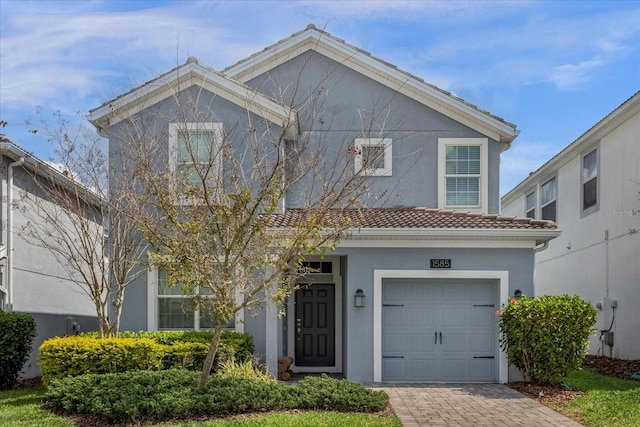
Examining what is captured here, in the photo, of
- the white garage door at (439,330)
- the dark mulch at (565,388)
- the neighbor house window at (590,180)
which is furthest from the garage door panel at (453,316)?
the neighbor house window at (590,180)

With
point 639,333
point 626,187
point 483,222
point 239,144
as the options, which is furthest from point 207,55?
point 639,333

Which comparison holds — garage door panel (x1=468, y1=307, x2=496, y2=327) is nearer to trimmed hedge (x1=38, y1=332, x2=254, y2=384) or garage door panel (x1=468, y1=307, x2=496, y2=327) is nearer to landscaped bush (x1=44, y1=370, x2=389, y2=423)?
landscaped bush (x1=44, y1=370, x2=389, y2=423)

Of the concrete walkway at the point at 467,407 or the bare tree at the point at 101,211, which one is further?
the bare tree at the point at 101,211

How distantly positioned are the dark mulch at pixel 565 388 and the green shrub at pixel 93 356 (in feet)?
23.6

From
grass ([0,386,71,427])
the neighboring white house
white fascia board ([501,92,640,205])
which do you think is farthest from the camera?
the neighboring white house

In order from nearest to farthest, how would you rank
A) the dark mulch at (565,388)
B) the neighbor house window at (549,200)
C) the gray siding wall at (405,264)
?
the dark mulch at (565,388) → the gray siding wall at (405,264) → the neighbor house window at (549,200)

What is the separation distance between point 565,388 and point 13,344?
11005 millimetres

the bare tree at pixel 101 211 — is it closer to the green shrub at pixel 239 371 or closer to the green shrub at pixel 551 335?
the green shrub at pixel 239 371

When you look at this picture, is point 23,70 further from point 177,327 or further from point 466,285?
point 466,285

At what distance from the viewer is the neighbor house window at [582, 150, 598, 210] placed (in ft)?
63.3

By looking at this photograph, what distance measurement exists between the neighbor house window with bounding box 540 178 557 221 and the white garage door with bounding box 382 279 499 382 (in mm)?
9204

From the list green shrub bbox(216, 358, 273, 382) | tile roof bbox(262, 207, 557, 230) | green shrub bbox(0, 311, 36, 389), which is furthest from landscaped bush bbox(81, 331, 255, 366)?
tile roof bbox(262, 207, 557, 230)

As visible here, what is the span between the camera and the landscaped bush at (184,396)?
987 cm

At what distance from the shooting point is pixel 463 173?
659 inches
